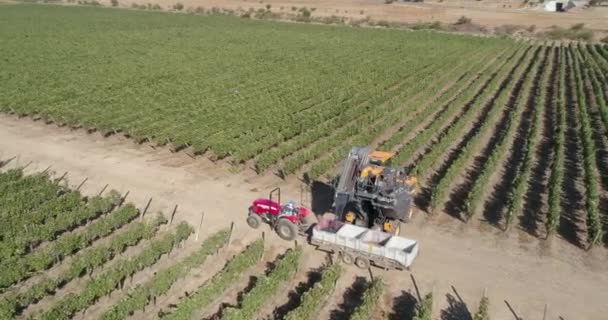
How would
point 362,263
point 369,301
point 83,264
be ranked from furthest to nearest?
point 362,263, point 83,264, point 369,301

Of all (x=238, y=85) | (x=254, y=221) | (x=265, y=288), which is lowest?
(x=265, y=288)

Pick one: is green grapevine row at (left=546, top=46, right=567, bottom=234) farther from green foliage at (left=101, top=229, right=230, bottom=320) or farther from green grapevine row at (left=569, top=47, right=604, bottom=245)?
green foliage at (left=101, top=229, right=230, bottom=320)

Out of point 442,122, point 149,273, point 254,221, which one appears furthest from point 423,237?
point 442,122

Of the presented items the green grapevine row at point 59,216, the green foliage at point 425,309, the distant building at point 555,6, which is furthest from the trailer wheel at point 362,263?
the distant building at point 555,6

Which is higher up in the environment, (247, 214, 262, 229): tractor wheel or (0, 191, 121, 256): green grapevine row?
(0, 191, 121, 256): green grapevine row

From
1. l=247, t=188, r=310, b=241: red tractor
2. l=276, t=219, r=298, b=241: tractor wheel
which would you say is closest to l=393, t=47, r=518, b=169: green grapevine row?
l=247, t=188, r=310, b=241: red tractor

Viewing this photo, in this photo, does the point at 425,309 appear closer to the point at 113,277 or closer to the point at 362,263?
the point at 362,263
